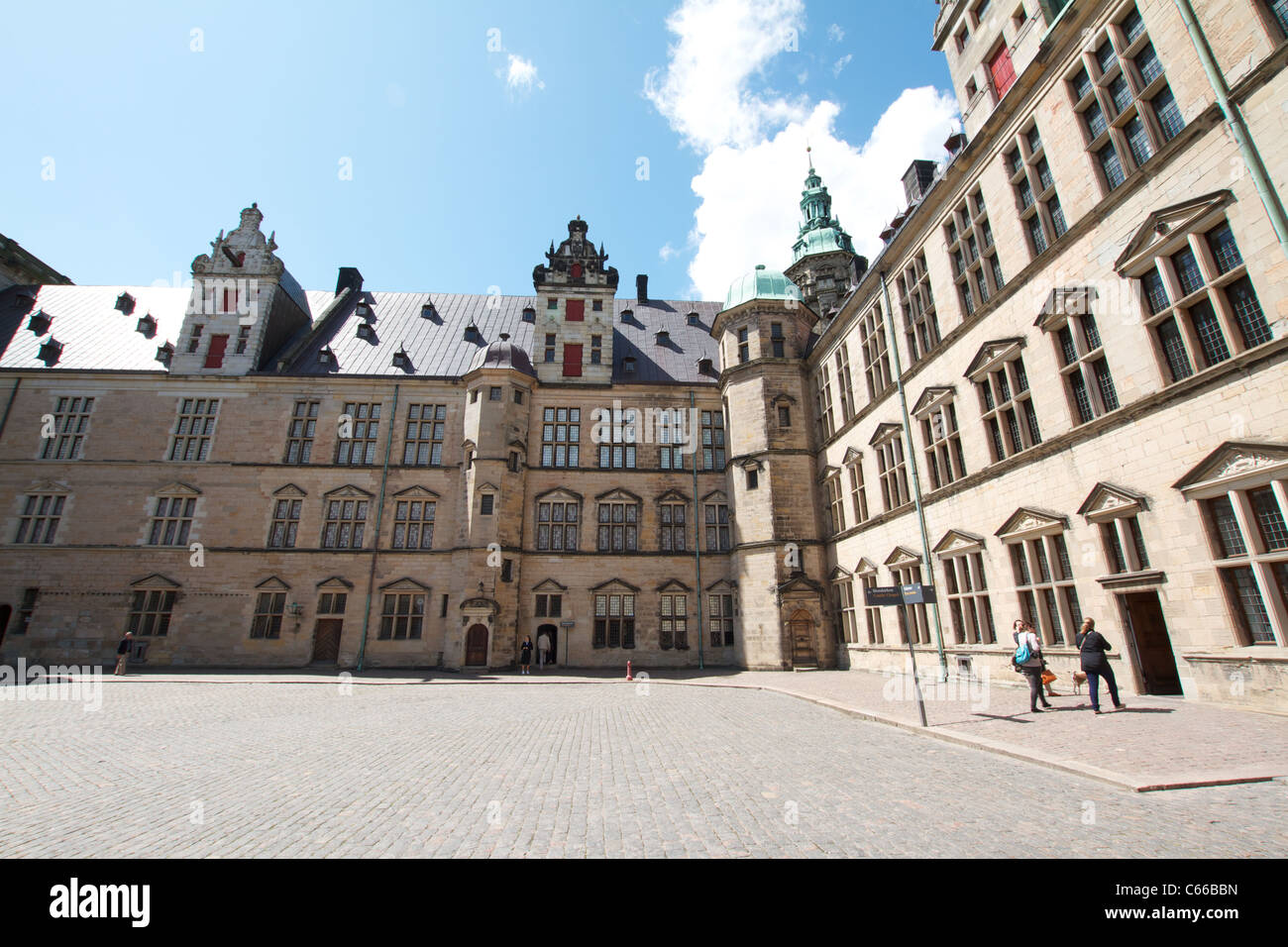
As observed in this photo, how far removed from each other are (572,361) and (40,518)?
2626 cm

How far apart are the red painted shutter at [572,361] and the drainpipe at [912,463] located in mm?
16040

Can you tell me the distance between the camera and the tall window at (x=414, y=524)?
27.6 metres

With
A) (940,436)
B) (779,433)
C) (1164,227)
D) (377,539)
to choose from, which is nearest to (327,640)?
(377,539)

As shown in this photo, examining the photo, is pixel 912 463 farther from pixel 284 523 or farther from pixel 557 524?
pixel 284 523

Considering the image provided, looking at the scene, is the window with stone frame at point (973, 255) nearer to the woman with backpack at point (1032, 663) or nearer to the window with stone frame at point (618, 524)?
the woman with backpack at point (1032, 663)

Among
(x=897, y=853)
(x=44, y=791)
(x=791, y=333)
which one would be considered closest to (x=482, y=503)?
(x=791, y=333)

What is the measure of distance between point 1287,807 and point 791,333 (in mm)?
25072

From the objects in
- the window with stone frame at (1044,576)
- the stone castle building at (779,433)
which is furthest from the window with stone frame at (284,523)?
the window with stone frame at (1044,576)

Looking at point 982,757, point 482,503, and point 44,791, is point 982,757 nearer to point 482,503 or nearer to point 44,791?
point 44,791

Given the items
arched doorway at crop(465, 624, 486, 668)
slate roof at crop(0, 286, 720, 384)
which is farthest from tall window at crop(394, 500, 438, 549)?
slate roof at crop(0, 286, 720, 384)

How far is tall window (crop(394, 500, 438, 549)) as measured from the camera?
90.5 ft

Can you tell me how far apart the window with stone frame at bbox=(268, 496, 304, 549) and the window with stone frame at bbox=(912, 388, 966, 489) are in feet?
89.8

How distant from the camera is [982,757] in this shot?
7719mm

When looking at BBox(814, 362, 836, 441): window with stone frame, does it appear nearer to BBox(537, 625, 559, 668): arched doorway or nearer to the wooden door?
BBox(537, 625, 559, 668): arched doorway
